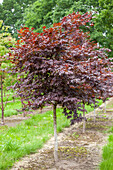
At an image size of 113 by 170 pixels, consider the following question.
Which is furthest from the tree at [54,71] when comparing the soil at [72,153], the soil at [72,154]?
the soil at [72,154]

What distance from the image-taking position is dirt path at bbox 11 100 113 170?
15.3 ft

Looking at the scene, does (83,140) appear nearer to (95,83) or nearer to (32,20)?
(95,83)

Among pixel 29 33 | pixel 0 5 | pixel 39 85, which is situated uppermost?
pixel 0 5

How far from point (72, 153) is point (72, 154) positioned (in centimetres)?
7

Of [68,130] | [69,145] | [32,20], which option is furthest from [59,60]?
[32,20]

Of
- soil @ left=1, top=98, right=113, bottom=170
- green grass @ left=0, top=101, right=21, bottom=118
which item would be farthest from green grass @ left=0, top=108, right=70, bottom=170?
green grass @ left=0, top=101, right=21, bottom=118

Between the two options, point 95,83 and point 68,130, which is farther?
point 68,130

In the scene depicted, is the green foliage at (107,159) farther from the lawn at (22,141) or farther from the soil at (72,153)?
the lawn at (22,141)

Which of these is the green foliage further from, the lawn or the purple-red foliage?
the lawn

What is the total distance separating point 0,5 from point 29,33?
38467 mm

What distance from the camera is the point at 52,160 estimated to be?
5.01 meters

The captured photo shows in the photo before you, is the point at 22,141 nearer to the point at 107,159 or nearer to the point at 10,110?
the point at 107,159

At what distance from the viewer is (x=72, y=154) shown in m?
5.40

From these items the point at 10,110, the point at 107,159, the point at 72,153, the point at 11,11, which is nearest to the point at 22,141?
the point at 72,153
